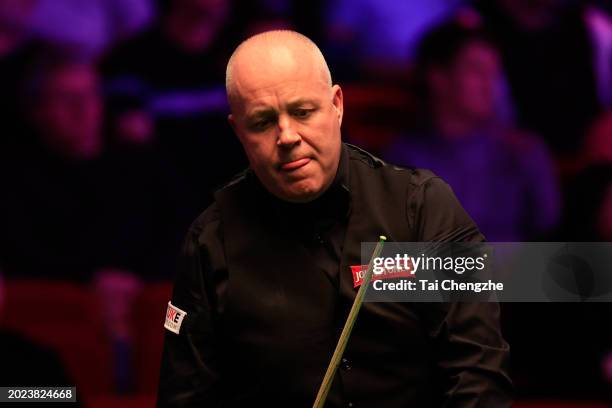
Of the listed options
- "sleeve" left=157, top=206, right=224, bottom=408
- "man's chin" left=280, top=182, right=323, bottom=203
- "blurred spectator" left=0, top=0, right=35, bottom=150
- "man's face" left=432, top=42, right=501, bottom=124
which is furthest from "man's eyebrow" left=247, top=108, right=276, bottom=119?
"blurred spectator" left=0, top=0, right=35, bottom=150

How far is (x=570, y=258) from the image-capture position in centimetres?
351

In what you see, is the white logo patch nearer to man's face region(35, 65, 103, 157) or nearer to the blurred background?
the blurred background

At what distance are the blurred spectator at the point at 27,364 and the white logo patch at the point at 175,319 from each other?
3.42ft

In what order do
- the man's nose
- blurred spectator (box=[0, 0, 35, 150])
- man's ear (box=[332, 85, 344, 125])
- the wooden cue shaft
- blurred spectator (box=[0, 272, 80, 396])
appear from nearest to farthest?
1. the wooden cue shaft
2. the man's nose
3. man's ear (box=[332, 85, 344, 125])
4. blurred spectator (box=[0, 272, 80, 396])
5. blurred spectator (box=[0, 0, 35, 150])

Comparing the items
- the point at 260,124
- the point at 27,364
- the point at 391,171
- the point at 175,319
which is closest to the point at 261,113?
the point at 260,124

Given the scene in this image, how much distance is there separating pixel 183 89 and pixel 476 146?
1085 millimetres

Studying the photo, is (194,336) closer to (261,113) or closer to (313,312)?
(313,312)

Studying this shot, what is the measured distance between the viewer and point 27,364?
3045mm

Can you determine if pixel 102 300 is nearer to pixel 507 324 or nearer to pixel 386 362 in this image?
pixel 507 324

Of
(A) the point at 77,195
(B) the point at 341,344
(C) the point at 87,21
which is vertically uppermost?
(C) the point at 87,21

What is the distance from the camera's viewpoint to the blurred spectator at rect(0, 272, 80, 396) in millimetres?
2875

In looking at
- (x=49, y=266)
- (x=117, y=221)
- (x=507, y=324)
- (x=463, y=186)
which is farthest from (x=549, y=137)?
(x=49, y=266)

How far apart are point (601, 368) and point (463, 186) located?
79 cm

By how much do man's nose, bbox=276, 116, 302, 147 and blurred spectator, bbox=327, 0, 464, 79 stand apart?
6.31ft
